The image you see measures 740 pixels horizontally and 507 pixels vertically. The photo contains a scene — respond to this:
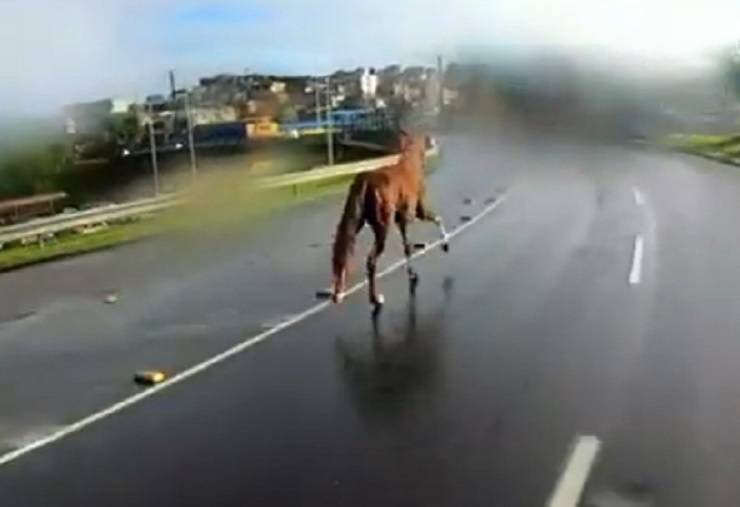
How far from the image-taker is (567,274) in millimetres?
11695

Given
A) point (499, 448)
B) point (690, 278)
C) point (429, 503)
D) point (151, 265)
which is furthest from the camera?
point (151, 265)

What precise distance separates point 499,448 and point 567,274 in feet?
21.0

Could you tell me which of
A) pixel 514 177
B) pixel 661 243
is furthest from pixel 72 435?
pixel 514 177

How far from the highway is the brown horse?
35cm

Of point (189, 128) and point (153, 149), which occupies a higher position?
point (189, 128)

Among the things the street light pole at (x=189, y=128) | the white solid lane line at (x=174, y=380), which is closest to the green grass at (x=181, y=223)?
the street light pole at (x=189, y=128)

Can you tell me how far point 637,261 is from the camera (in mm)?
12586

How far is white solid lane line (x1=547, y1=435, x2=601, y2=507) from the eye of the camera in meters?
4.73

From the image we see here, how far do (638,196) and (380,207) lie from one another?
12.5 metres

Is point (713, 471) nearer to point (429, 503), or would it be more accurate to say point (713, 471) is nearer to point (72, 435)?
point (429, 503)

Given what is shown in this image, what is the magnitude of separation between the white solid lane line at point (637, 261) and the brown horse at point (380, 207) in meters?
2.26

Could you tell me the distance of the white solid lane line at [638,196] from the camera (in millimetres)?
20438

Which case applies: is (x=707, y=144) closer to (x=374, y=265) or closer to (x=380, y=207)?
(x=380, y=207)

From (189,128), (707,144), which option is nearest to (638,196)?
(707,144)
